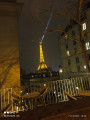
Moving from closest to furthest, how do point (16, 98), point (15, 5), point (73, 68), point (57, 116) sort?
point (57, 116)
point (16, 98)
point (15, 5)
point (73, 68)

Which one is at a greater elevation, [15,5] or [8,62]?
[15,5]

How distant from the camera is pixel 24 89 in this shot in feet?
19.5

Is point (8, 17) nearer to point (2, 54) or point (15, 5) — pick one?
point (15, 5)

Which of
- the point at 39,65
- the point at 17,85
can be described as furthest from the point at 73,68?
the point at 17,85

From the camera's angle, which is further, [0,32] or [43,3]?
[0,32]

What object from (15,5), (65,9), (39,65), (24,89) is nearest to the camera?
(65,9)

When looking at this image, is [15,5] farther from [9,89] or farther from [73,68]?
[73,68]

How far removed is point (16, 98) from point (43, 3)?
184 inches

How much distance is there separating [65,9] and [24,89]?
4.64m

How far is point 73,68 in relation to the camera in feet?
94.3

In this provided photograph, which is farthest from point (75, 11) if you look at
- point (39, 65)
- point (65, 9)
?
point (39, 65)

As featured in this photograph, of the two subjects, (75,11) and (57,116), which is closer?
(57,116)

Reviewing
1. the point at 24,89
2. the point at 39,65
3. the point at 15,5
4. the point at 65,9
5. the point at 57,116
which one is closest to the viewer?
the point at 57,116

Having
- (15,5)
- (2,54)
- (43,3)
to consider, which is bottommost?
(2,54)
